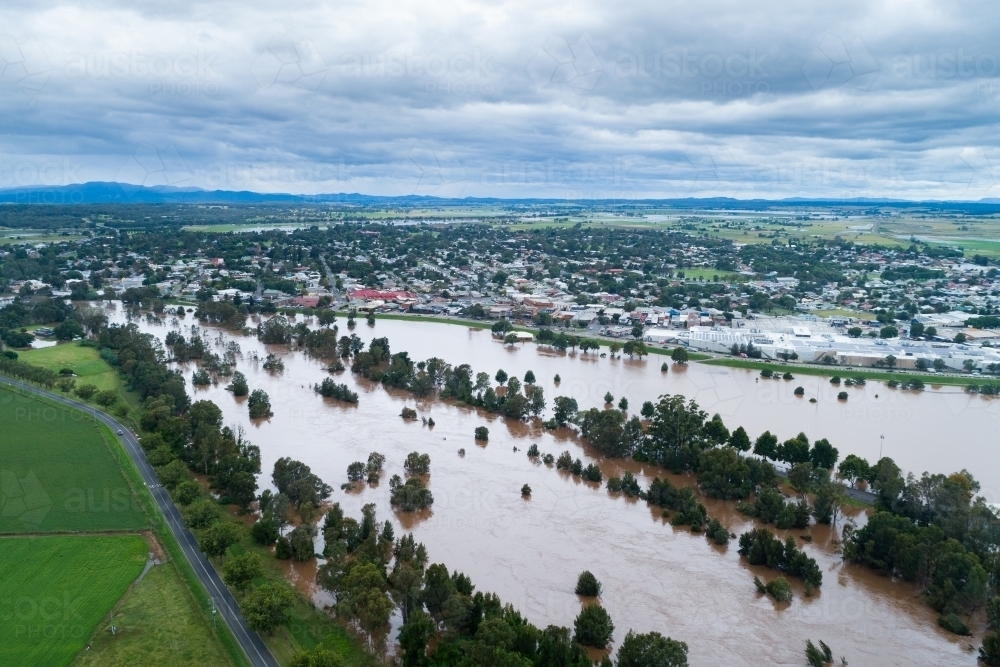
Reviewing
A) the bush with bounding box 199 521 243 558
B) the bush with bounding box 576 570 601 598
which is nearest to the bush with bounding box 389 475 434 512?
the bush with bounding box 199 521 243 558

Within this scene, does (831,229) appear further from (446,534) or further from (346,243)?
(446,534)

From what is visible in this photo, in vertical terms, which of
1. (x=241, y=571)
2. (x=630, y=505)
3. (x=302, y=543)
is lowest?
(x=630, y=505)

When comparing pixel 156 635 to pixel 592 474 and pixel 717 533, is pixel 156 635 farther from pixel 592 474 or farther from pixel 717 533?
pixel 717 533

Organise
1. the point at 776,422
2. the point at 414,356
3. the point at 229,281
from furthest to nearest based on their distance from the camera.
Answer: the point at 229,281 < the point at 414,356 < the point at 776,422

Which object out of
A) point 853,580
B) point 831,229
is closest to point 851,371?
point 853,580

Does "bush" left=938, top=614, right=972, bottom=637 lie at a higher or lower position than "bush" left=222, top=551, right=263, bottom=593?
lower

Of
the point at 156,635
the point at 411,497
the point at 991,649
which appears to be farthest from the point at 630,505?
the point at 156,635

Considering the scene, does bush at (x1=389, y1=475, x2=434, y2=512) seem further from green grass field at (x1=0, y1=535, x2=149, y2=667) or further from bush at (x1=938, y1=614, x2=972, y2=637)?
bush at (x1=938, y1=614, x2=972, y2=637)
